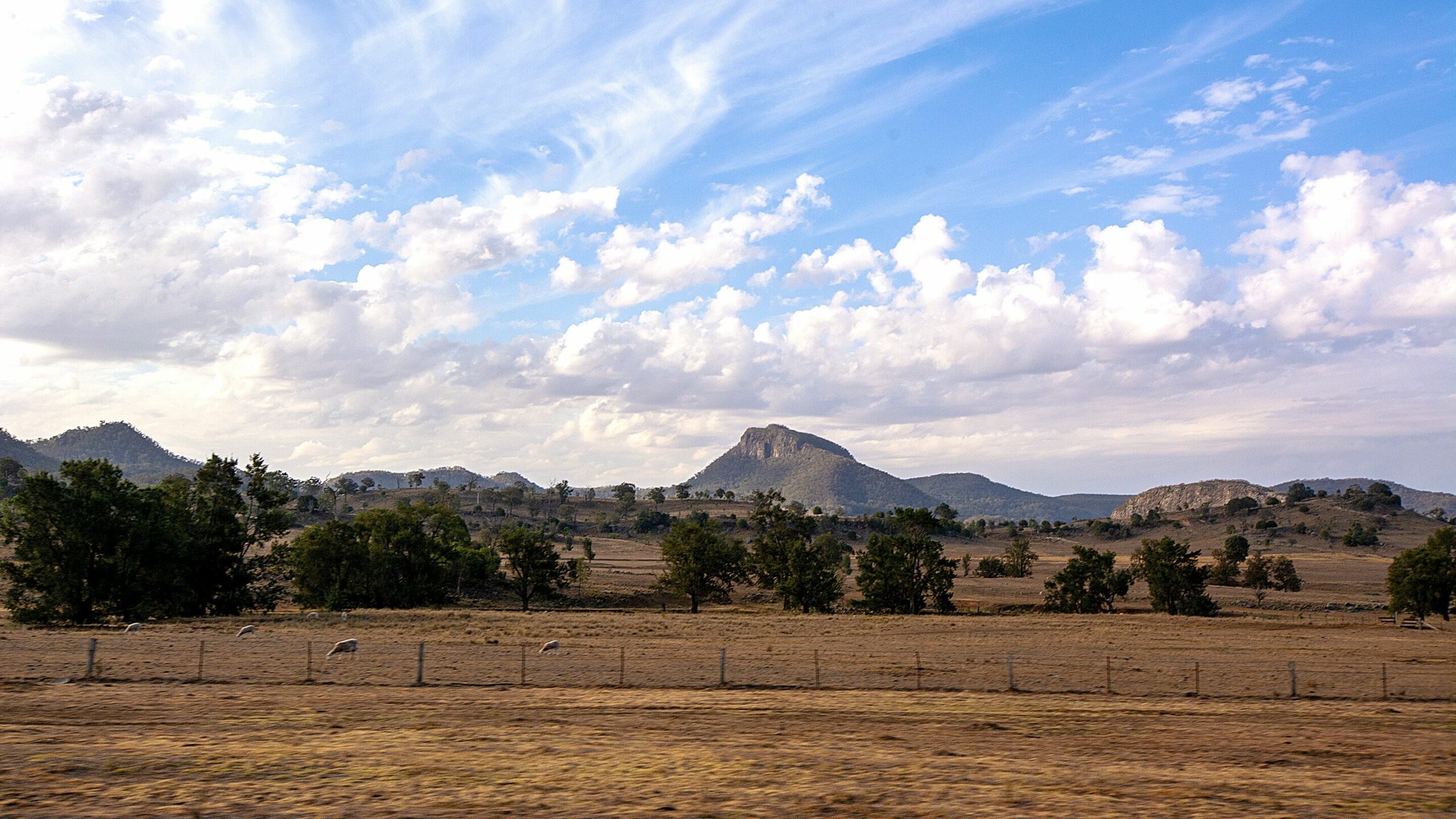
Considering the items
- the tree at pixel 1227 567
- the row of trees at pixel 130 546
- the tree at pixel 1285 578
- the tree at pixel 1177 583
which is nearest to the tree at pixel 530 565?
the row of trees at pixel 130 546

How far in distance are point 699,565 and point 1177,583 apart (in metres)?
42.5

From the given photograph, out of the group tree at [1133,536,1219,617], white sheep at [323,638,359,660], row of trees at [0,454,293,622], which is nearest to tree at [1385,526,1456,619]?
tree at [1133,536,1219,617]

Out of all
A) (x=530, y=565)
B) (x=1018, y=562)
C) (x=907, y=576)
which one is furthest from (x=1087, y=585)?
(x=1018, y=562)

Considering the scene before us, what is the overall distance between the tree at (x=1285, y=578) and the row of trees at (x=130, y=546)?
111 meters

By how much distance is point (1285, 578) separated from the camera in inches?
4328

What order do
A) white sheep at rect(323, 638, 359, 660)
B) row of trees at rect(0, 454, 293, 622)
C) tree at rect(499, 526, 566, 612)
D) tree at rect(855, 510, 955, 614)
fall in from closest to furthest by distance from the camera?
white sheep at rect(323, 638, 359, 660), row of trees at rect(0, 454, 293, 622), tree at rect(855, 510, 955, 614), tree at rect(499, 526, 566, 612)

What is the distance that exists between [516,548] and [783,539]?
25404mm

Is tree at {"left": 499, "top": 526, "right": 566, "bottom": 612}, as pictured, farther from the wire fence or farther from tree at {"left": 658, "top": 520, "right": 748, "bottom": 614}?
the wire fence

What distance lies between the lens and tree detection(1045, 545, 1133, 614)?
78938 mm

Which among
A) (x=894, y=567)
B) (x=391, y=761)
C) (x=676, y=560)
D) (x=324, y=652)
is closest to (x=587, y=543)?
(x=676, y=560)

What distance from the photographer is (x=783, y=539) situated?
8700 centimetres

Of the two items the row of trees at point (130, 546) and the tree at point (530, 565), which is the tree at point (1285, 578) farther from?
the row of trees at point (130, 546)

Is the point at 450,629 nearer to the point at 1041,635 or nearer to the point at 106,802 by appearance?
the point at 1041,635

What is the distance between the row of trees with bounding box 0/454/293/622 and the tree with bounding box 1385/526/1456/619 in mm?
89792
